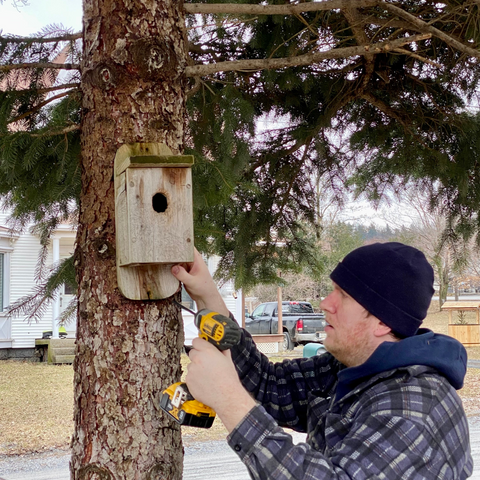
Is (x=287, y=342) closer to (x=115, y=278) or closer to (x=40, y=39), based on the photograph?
(x=40, y=39)

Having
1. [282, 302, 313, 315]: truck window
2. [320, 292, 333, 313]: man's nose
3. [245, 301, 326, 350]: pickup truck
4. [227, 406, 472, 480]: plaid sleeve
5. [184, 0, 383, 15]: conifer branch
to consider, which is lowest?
[245, 301, 326, 350]: pickup truck

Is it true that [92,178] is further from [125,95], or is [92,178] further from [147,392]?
[147,392]

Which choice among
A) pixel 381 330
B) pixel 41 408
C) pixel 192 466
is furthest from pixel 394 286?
pixel 41 408

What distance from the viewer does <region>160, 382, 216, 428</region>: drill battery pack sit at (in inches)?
68.9

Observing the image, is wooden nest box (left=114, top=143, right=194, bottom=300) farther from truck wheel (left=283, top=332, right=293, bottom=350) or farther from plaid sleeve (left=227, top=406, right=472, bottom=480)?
truck wheel (left=283, top=332, right=293, bottom=350)

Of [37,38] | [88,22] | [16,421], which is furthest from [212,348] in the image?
[16,421]

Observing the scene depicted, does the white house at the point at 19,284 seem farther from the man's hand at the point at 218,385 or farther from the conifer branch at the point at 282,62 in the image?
the man's hand at the point at 218,385

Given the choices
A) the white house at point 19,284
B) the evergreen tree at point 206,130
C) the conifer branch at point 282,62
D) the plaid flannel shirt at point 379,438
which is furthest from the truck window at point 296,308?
the plaid flannel shirt at point 379,438

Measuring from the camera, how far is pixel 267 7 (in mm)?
2484

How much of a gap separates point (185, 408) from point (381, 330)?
2.17 ft

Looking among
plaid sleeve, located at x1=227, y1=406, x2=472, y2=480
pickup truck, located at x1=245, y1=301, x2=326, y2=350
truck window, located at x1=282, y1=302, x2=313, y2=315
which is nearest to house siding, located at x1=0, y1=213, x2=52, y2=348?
pickup truck, located at x1=245, y1=301, x2=326, y2=350

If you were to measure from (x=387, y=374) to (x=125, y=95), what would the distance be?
1.35 metres

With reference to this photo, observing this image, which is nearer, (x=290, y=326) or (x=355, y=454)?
(x=355, y=454)

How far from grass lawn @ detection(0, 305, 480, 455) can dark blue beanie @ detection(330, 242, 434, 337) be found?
622 cm
